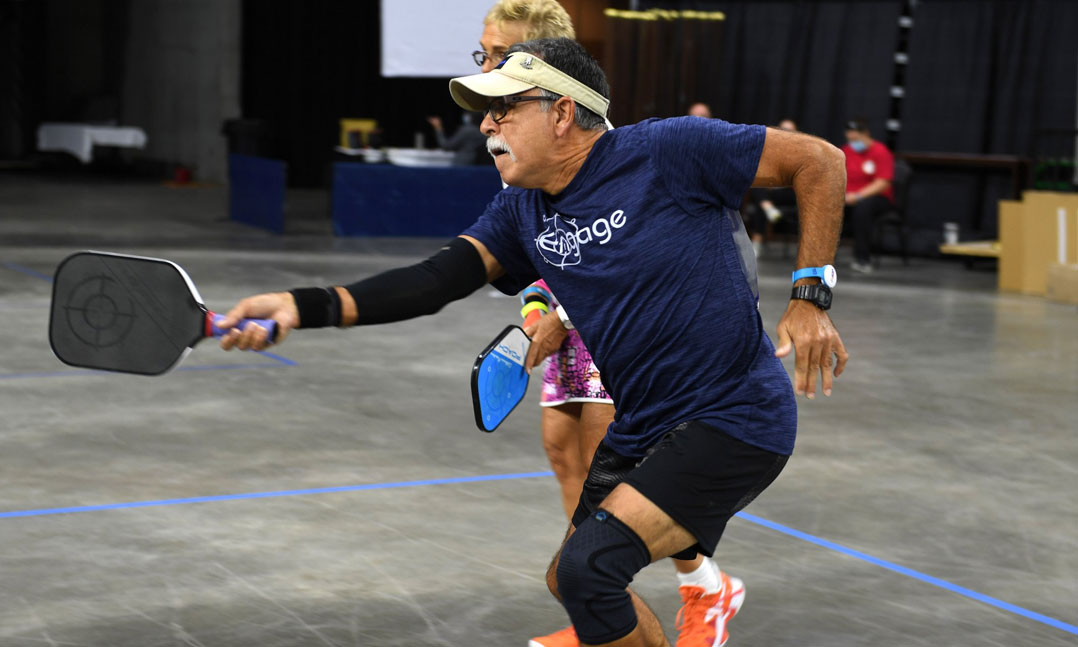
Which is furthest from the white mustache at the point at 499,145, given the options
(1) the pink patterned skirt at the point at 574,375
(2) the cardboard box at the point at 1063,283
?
(2) the cardboard box at the point at 1063,283

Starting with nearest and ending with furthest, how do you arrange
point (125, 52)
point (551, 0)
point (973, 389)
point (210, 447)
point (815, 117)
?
point (551, 0) → point (210, 447) → point (973, 389) → point (815, 117) → point (125, 52)

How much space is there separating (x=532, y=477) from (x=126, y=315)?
325 centimetres

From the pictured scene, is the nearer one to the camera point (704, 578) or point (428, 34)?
point (704, 578)

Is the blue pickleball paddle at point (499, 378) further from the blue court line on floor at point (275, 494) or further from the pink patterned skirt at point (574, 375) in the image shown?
the blue court line on floor at point (275, 494)

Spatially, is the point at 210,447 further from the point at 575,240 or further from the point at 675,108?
the point at 675,108

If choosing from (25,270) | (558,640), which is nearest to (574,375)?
(558,640)

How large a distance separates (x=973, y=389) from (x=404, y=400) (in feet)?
11.1

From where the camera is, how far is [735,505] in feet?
9.61

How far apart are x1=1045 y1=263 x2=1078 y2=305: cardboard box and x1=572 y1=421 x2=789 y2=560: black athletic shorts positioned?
10195 mm

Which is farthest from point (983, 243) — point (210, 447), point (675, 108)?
point (210, 447)

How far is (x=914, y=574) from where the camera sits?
4.71 meters

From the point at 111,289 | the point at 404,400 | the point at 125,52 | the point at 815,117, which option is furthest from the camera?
the point at 125,52

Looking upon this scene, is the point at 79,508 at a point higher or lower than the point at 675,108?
lower

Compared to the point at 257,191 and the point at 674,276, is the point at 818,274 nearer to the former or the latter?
the point at 674,276
